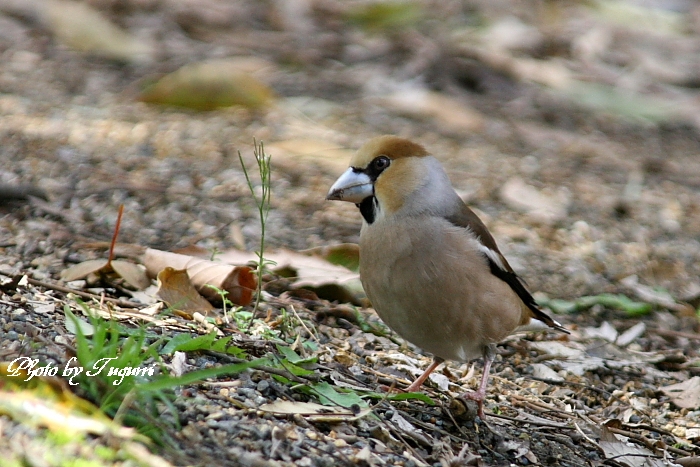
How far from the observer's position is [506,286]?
4008 millimetres

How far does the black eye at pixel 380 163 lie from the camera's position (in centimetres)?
394

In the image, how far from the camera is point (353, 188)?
3.90m

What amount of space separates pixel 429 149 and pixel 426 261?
3.50 meters

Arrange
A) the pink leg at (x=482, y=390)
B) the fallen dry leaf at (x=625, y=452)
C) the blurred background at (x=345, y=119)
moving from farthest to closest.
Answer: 1. the blurred background at (x=345, y=119)
2. the pink leg at (x=482, y=390)
3. the fallen dry leaf at (x=625, y=452)

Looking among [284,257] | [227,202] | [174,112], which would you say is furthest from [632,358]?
[174,112]

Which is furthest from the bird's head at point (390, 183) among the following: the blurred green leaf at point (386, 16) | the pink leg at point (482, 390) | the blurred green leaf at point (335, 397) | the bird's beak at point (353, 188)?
the blurred green leaf at point (386, 16)

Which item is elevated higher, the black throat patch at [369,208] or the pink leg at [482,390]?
the black throat patch at [369,208]

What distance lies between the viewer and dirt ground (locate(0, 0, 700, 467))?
3270 millimetres

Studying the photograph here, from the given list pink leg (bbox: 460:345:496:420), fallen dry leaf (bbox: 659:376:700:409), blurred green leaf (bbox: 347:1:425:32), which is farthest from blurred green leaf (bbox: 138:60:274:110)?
fallen dry leaf (bbox: 659:376:700:409)

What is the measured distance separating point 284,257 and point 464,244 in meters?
1.11

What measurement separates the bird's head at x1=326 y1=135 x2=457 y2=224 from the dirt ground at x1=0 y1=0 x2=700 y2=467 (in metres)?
0.65

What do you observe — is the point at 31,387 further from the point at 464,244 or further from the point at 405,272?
the point at 464,244

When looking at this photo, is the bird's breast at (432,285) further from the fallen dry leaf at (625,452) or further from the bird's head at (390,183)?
the fallen dry leaf at (625,452)

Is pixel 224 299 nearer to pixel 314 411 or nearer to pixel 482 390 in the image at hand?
pixel 314 411
